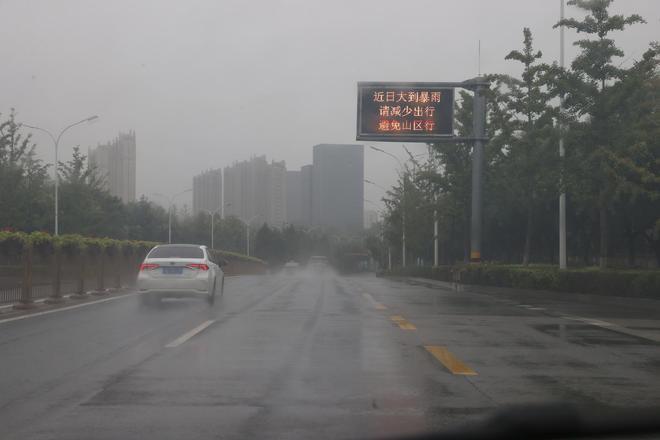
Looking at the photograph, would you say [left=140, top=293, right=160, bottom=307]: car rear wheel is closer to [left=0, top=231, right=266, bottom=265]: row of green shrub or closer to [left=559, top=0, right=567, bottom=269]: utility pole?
[left=0, top=231, right=266, bottom=265]: row of green shrub

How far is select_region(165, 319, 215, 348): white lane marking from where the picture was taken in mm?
11111

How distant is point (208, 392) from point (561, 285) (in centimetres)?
1868

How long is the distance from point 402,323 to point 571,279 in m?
11.1

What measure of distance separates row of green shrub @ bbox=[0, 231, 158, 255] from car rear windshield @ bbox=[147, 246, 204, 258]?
2.56 metres

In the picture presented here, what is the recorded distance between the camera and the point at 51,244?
20344mm

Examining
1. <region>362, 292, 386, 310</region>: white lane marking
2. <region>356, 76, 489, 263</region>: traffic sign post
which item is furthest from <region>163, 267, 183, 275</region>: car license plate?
<region>356, 76, 489, 263</region>: traffic sign post

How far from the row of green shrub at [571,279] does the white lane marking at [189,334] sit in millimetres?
11234

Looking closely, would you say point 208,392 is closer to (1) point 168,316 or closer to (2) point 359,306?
(1) point 168,316

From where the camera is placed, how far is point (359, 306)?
18672 mm

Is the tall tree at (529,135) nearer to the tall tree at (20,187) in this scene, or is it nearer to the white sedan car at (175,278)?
the white sedan car at (175,278)

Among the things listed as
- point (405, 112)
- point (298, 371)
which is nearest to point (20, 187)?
point (405, 112)

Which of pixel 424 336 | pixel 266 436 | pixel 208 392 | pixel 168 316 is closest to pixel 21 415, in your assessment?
pixel 208 392

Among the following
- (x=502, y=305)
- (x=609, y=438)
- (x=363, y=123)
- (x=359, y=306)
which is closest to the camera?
(x=609, y=438)

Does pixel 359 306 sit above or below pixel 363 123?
below
